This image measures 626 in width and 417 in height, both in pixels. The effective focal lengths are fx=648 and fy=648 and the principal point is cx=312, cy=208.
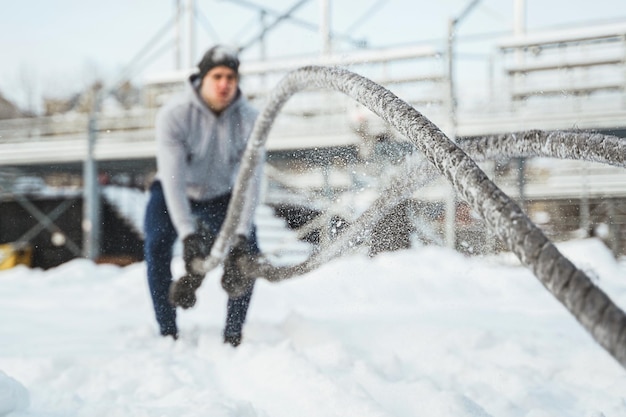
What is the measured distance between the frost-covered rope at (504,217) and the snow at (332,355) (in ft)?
1.67

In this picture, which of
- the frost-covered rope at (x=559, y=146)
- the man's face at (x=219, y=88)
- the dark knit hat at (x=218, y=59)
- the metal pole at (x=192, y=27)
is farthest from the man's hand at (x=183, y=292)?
the metal pole at (x=192, y=27)

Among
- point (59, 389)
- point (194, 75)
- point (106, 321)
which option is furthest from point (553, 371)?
point (106, 321)

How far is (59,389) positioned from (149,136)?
6.98 meters

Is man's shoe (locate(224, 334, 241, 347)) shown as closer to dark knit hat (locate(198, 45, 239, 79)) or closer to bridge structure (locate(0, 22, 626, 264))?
dark knit hat (locate(198, 45, 239, 79))

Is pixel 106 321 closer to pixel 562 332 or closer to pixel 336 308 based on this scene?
pixel 336 308

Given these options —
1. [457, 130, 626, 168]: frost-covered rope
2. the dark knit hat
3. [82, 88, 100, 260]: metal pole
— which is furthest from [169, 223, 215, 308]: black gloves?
[82, 88, 100, 260]: metal pole

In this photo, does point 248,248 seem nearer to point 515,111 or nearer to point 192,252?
point 192,252

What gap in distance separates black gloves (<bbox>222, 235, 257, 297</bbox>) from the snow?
211 mm

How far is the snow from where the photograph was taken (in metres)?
1.60

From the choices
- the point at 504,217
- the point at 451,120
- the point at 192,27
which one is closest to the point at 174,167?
the point at 504,217

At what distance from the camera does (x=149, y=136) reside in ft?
27.7

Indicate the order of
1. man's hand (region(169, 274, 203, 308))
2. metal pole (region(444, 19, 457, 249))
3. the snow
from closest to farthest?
the snow
man's hand (region(169, 274, 203, 308))
metal pole (region(444, 19, 457, 249))

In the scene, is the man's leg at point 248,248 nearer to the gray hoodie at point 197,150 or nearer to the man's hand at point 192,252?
the gray hoodie at point 197,150

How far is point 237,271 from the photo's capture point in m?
2.50
